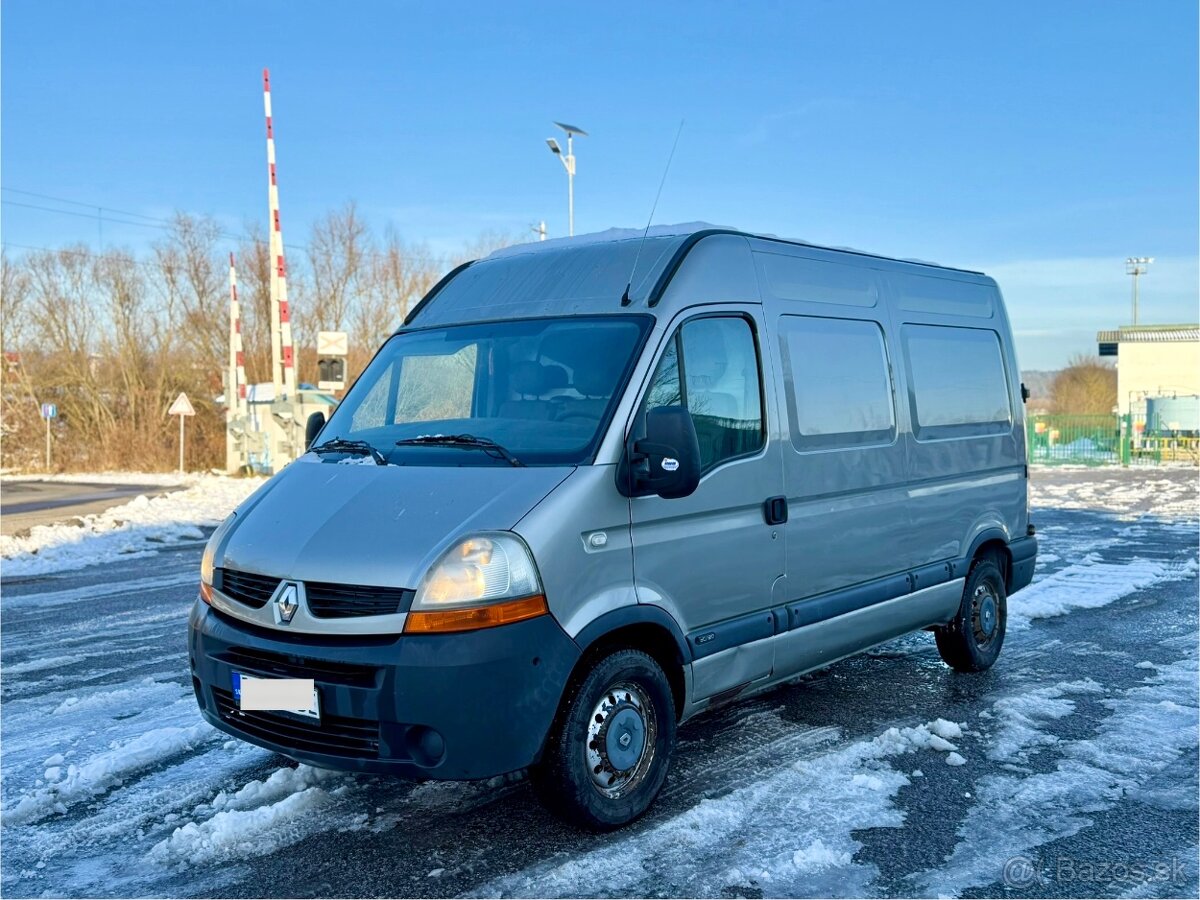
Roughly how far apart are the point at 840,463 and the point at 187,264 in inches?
1544

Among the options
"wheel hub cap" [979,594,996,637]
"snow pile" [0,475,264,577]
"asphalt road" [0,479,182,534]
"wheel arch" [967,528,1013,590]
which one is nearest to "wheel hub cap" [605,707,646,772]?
"wheel arch" [967,528,1013,590]

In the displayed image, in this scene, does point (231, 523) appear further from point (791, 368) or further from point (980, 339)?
point (980, 339)

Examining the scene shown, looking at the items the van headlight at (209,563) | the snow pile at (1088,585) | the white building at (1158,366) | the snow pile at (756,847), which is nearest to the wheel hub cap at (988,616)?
the snow pile at (1088,585)

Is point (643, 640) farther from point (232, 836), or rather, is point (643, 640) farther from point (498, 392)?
point (232, 836)

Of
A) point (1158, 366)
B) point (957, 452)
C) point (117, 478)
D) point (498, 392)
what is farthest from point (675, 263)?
point (1158, 366)

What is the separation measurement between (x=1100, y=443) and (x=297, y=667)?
3416 cm

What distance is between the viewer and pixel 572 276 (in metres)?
4.98

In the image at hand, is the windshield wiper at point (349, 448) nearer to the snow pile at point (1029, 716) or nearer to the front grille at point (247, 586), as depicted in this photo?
the front grille at point (247, 586)

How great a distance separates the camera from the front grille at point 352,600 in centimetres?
376

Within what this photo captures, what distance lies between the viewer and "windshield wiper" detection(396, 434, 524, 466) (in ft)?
14.0

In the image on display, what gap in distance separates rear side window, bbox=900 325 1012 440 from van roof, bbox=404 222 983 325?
126 centimetres

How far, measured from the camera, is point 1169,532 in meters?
14.5

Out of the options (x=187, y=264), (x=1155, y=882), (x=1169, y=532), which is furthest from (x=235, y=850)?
(x=187, y=264)

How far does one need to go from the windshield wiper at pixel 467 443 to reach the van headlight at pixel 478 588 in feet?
1.64
